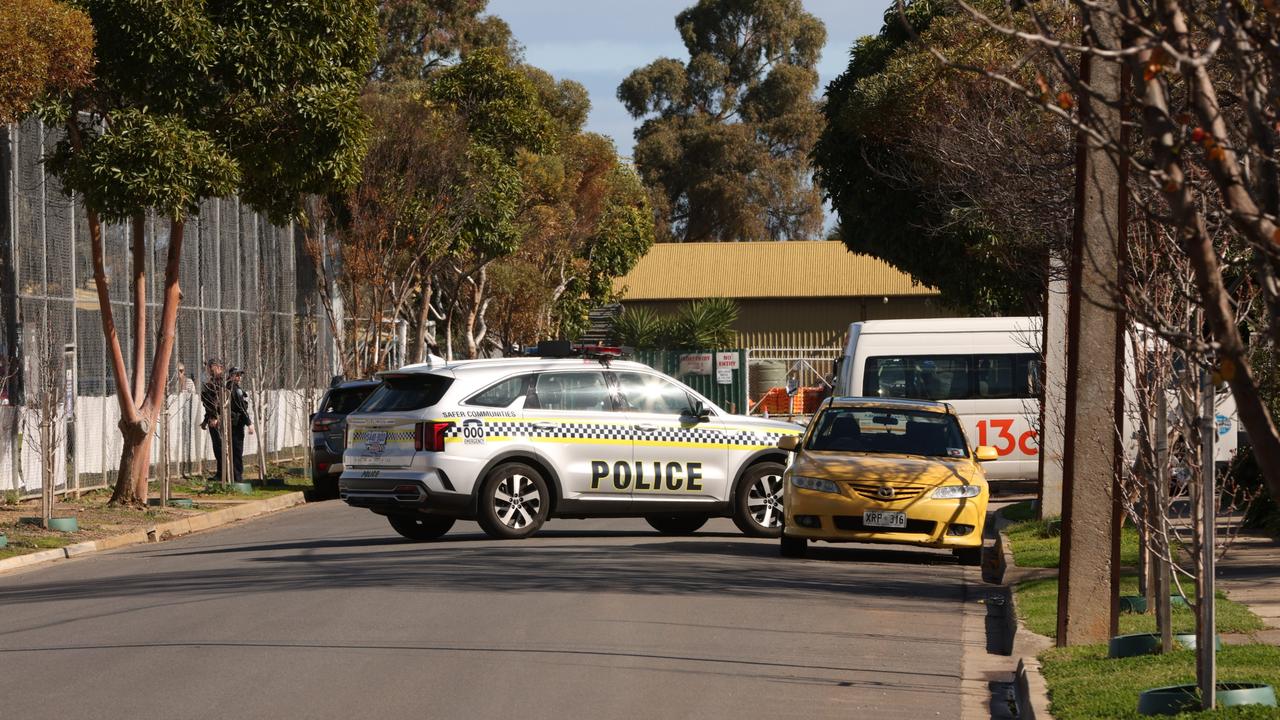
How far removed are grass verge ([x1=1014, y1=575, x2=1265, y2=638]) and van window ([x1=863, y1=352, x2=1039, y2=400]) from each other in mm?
10794

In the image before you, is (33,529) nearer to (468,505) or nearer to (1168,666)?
(468,505)

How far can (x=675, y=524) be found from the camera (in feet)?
62.1

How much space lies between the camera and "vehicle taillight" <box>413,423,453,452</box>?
16141mm

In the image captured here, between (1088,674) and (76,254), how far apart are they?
1866cm

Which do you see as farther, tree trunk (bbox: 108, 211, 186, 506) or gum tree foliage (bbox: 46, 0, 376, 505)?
tree trunk (bbox: 108, 211, 186, 506)

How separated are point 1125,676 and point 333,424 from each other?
18210mm

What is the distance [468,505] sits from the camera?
640 inches

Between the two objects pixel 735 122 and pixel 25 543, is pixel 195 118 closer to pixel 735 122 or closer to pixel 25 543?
pixel 25 543

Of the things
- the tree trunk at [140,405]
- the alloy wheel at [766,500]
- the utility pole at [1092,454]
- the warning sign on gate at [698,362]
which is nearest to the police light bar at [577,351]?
the alloy wheel at [766,500]

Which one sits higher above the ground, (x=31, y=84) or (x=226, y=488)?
(x=31, y=84)

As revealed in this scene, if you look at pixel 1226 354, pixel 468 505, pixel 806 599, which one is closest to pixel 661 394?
pixel 468 505

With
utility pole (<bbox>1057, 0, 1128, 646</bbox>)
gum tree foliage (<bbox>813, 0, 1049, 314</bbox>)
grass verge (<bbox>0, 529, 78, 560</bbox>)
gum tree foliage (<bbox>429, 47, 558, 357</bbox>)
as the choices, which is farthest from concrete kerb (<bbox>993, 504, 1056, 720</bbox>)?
gum tree foliage (<bbox>429, 47, 558, 357</bbox>)

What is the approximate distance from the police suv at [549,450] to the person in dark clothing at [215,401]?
848 centimetres

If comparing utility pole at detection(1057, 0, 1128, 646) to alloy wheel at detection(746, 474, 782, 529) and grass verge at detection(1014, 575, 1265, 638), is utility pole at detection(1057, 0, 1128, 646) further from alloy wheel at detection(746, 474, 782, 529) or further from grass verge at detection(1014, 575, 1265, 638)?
alloy wheel at detection(746, 474, 782, 529)
